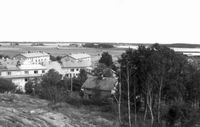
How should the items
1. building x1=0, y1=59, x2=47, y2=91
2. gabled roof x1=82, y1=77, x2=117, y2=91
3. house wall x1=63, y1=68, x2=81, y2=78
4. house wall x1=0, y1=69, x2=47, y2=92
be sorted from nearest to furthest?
gabled roof x1=82, y1=77, x2=117, y2=91 → house wall x1=0, y1=69, x2=47, y2=92 → building x1=0, y1=59, x2=47, y2=91 → house wall x1=63, y1=68, x2=81, y2=78

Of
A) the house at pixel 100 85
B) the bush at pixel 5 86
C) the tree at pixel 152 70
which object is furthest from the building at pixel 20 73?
the tree at pixel 152 70

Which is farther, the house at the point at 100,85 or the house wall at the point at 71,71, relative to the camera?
the house wall at the point at 71,71

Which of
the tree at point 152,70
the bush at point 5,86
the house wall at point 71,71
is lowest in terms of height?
the house wall at point 71,71

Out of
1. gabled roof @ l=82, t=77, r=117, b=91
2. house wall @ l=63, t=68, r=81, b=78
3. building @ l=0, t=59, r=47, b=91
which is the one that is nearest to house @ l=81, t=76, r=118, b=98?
gabled roof @ l=82, t=77, r=117, b=91

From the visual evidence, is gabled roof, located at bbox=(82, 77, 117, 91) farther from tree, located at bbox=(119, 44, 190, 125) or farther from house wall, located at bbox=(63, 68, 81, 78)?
house wall, located at bbox=(63, 68, 81, 78)

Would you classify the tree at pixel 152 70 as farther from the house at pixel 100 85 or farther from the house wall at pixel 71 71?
the house wall at pixel 71 71

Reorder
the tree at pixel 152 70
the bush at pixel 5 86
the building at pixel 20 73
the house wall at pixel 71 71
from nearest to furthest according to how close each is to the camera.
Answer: the tree at pixel 152 70 → the bush at pixel 5 86 → the building at pixel 20 73 → the house wall at pixel 71 71

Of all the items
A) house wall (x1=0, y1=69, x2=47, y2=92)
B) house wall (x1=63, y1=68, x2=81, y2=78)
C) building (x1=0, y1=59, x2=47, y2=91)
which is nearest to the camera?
house wall (x1=0, y1=69, x2=47, y2=92)

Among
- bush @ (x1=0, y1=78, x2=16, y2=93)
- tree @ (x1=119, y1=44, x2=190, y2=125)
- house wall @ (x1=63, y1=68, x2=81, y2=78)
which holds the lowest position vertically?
house wall @ (x1=63, y1=68, x2=81, y2=78)

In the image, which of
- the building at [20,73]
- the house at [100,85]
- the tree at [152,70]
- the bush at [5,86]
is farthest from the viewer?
the building at [20,73]

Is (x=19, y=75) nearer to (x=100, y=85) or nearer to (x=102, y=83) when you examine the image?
(x=102, y=83)

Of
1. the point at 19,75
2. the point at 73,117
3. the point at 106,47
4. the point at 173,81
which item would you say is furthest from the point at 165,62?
the point at 106,47

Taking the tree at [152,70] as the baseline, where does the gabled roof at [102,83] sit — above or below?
below
